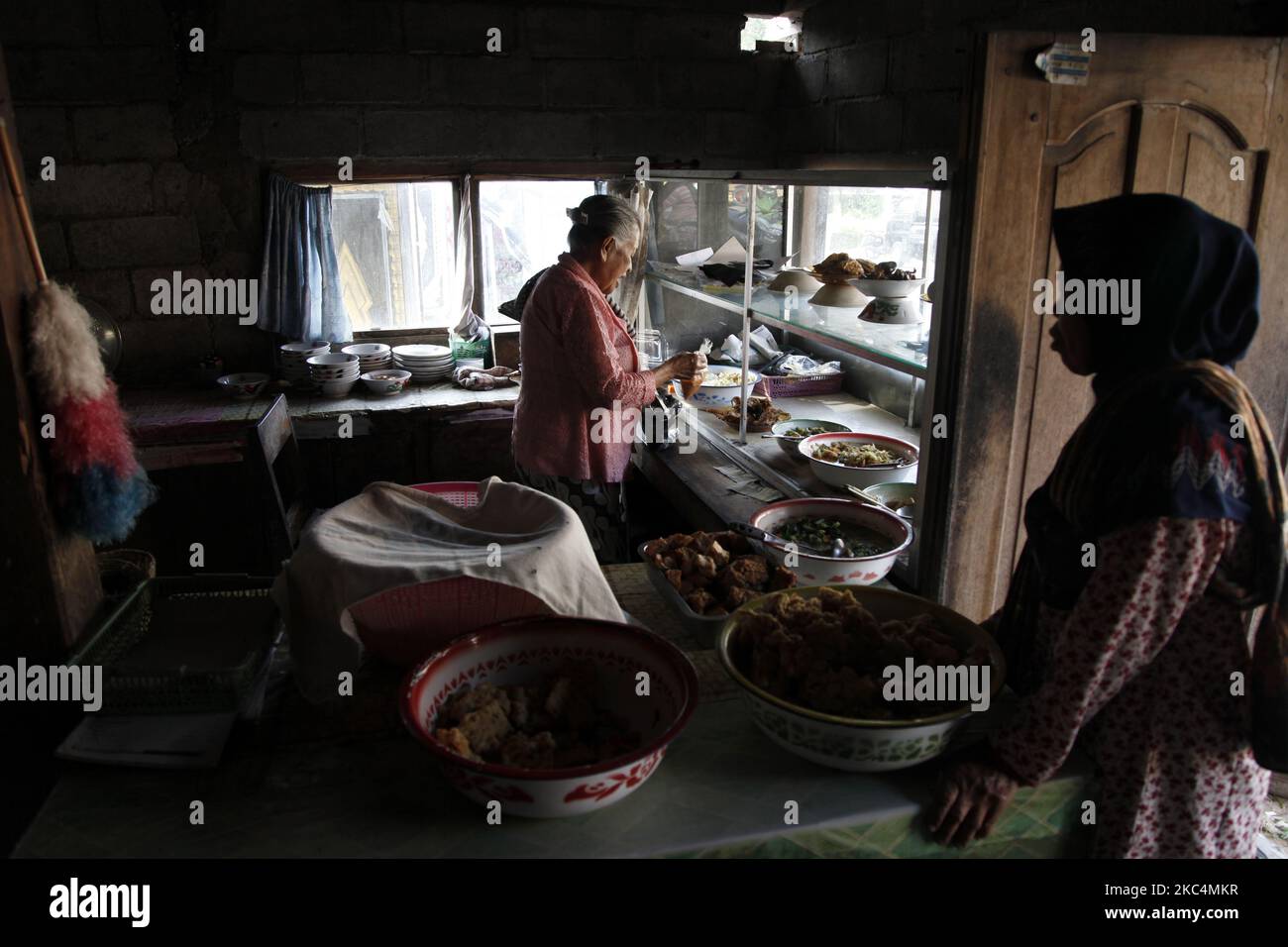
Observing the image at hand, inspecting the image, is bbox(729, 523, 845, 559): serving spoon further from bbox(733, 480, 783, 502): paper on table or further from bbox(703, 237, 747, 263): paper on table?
bbox(703, 237, 747, 263): paper on table

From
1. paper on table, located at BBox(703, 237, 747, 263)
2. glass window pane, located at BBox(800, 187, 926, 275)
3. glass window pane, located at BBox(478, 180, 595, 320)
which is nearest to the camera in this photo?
glass window pane, located at BBox(800, 187, 926, 275)

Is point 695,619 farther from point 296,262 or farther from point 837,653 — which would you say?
point 296,262

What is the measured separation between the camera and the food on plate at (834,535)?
255cm

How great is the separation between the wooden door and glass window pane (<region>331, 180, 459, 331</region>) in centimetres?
364

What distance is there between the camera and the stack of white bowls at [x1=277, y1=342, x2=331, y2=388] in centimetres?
492

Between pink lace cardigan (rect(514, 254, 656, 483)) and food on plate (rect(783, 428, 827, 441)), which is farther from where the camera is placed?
food on plate (rect(783, 428, 827, 441))

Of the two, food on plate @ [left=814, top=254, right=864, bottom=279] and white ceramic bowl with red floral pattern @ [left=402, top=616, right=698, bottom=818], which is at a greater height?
food on plate @ [left=814, top=254, right=864, bottom=279]

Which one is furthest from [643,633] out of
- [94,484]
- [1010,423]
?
[1010,423]

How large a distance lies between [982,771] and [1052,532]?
0.44m

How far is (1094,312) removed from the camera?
4.98ft

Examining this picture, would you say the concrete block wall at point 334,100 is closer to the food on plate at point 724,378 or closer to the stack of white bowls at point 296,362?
the stack of white bowls at point 296,362

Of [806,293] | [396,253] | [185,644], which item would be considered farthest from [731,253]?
[185,644]

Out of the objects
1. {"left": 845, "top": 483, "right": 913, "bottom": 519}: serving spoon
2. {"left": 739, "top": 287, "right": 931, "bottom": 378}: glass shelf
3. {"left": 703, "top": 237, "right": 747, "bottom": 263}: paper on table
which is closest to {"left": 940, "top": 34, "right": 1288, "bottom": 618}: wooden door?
{"left": 739, "top": 287, "right": 931, "bottom": 378}: glass shelf

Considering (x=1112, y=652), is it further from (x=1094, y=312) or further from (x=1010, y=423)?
(x=1010, y=423)
